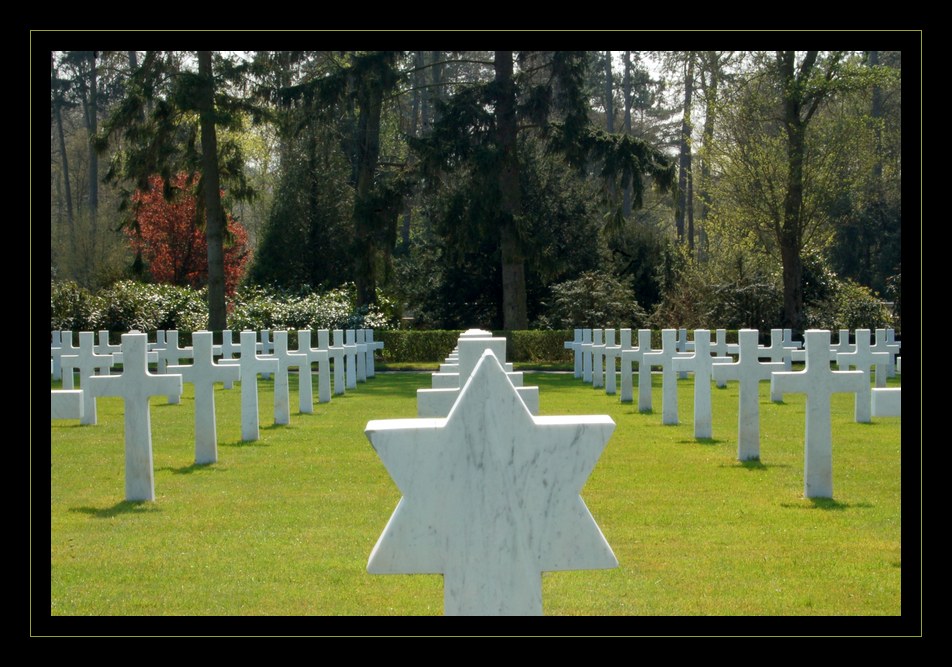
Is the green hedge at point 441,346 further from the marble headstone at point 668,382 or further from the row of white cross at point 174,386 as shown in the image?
the marble headstone at point 668,382

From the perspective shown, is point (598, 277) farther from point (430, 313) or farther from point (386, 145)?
point (386, 145)

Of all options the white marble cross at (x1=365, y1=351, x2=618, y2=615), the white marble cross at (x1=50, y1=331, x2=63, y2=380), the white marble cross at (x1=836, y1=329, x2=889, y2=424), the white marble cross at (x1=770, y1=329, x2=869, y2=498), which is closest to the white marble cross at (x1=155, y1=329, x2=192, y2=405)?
the white marble cross at (x1=50, y1=331, x2=63, y2=380)

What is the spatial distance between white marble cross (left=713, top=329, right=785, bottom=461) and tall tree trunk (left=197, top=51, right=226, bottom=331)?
71.3 ft

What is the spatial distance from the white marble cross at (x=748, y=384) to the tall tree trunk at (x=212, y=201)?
71.3 ft

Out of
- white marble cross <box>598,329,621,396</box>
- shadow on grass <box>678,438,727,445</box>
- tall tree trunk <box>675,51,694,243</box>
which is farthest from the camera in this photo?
tall tree trunk <box>675,51,694,243</box>

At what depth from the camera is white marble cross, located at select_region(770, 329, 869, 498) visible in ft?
27.2

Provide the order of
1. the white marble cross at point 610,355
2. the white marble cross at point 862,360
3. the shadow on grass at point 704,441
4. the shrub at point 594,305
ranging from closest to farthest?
the shadow on grass at point 704,441, the white marble cross at point 862,360, the white marble cross at point 610,355, the shrub at point 594,305

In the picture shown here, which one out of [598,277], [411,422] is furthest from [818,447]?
[598,277]

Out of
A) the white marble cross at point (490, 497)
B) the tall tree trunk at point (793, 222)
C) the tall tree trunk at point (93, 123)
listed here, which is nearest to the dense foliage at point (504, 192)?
the tall tree trunk at point (793, 222)

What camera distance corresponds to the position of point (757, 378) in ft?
34.6

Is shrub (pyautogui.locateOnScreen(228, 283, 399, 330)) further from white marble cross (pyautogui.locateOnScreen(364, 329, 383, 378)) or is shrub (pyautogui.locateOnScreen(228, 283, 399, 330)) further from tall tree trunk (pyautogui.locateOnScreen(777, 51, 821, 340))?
tall tree trunk (pyautogui.locateOnScreen(777, 51, 821, 340))

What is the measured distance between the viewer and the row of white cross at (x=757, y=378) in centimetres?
833

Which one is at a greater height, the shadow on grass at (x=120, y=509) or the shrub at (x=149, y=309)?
the shrub at (x=149, y=309)

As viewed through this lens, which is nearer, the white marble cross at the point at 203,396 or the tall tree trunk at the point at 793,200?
the white marble cross at the point at 203,396
